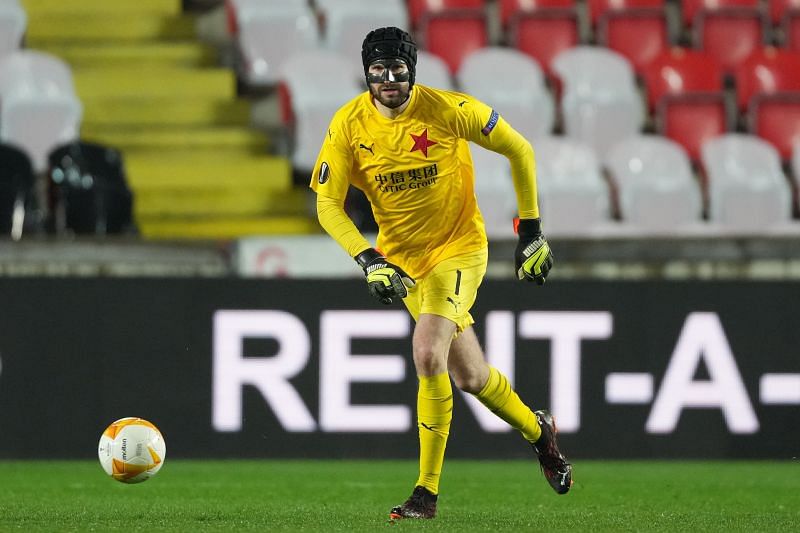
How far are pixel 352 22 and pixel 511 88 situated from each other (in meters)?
1.48

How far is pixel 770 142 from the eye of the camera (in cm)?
1222

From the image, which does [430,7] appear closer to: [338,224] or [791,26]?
[791,26]

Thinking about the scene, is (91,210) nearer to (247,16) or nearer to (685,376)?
(247,16)

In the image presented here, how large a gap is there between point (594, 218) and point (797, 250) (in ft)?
6.57

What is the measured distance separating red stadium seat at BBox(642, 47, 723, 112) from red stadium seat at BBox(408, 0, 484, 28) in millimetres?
1576

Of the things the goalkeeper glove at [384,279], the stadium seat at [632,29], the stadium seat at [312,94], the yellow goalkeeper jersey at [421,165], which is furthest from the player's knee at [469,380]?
the stadium seat at [632,29]

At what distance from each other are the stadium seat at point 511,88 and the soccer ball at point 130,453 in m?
5.84

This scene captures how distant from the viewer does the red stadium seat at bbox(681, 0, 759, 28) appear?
43.0 ft

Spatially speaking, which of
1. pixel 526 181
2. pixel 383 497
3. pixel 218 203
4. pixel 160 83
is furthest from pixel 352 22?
pixel 526 181

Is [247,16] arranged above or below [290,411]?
above

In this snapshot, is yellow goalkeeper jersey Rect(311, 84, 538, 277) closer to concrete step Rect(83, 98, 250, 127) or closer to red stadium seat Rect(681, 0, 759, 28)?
concrete step Rect(83, 98, 250, 127)

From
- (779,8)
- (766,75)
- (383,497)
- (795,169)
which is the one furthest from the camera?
(779,8)

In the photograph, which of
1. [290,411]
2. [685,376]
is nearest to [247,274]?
[290,411]

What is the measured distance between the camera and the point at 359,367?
29.8 feet
